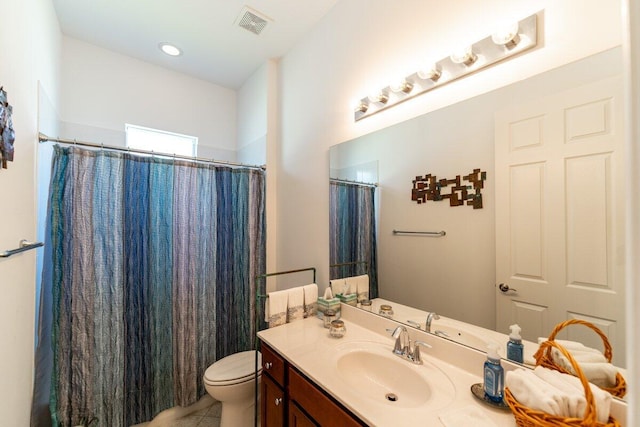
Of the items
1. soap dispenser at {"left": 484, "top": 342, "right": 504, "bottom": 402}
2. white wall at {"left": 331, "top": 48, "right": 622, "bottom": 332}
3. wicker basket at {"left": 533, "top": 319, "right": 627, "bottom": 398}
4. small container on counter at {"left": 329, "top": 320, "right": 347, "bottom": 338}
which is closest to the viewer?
wicker basket at {"left": 533, "top": 319, "right": 627, "bottom": 398}

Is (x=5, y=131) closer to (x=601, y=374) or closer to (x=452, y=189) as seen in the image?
(x=452, y=189)

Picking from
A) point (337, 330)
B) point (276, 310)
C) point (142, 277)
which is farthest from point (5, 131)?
point (337, 330)

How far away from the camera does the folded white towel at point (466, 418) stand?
786 millimetres

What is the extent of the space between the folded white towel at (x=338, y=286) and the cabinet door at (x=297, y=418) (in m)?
0.68

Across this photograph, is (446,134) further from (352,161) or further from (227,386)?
(227,386)

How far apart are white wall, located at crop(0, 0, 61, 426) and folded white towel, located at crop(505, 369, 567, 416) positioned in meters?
1.76

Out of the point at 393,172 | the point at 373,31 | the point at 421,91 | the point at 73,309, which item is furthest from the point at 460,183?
the point at 73,309

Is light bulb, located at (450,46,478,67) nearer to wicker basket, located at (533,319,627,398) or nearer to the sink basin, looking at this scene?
wicker basket, located at (533,319,627,398)

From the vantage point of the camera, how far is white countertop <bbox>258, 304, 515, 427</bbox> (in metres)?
0.83

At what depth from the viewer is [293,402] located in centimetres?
119

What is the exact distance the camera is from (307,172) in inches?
80.2

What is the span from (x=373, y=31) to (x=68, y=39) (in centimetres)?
235

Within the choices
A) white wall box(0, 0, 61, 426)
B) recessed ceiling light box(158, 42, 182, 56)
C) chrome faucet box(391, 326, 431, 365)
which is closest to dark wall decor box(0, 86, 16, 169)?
white wall box(0, 0, 61, 426)

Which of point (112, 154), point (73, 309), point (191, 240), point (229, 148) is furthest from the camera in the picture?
point (229, 148)
